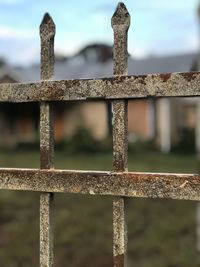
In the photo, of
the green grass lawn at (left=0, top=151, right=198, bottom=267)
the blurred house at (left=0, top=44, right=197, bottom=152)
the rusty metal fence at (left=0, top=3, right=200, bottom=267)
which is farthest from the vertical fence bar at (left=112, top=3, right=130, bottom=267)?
the blurred house at (left=0, top=44, right=197, bottom=152)

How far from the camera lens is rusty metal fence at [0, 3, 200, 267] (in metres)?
2.11

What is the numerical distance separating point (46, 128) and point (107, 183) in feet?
1.09

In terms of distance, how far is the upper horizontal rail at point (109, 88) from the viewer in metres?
2.09

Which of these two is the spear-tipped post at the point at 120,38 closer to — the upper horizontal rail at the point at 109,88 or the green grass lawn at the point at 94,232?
the upper horizontal rail at the point at 109,88

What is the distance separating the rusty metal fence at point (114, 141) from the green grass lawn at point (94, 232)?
3.94 m

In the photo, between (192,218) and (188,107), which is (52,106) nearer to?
(192,218)

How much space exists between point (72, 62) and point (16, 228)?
27463 mm

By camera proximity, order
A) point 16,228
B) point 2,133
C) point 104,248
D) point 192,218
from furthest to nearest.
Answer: point 2,133, point 192,218, point 16,228, point 104,248

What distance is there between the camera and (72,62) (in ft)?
115

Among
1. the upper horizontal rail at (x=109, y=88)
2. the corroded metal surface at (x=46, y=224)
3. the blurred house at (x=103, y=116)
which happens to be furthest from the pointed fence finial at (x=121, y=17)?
the blurred house at (x=103, y=116)

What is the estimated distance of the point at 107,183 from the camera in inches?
87.2

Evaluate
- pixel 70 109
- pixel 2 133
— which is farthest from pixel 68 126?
pixel 2 133

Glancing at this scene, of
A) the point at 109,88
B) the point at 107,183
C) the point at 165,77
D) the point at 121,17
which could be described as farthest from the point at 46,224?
the point at 121,17

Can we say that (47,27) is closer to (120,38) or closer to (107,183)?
(120,38)
